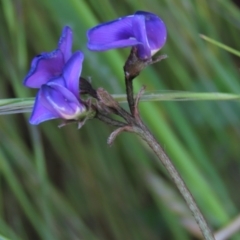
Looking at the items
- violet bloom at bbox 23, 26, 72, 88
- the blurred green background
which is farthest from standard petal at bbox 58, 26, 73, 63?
the blurred green background

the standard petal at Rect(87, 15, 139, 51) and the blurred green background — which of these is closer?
→ the standard petal at Rect(87, 15, 139, 51)

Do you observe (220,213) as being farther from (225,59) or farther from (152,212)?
(152,212)

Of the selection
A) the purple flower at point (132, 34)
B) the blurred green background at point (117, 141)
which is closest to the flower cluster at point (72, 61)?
the purple flower at point (132, 34)

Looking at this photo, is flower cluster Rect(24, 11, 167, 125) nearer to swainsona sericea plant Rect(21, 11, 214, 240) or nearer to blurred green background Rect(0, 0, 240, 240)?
swainsona sericea plant Rect(21, 11, 214, 240)

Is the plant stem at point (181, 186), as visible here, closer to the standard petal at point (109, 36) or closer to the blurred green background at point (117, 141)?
the standard petal at point (109, 36)

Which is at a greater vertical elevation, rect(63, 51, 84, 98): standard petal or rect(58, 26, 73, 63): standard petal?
rect(58, 26, 73, 63): standard petal

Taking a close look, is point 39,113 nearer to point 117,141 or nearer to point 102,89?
point 102,89

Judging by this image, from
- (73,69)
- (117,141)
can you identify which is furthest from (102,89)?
(117,141)

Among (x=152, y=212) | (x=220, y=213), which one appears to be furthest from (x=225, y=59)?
(x=152, y=212)
